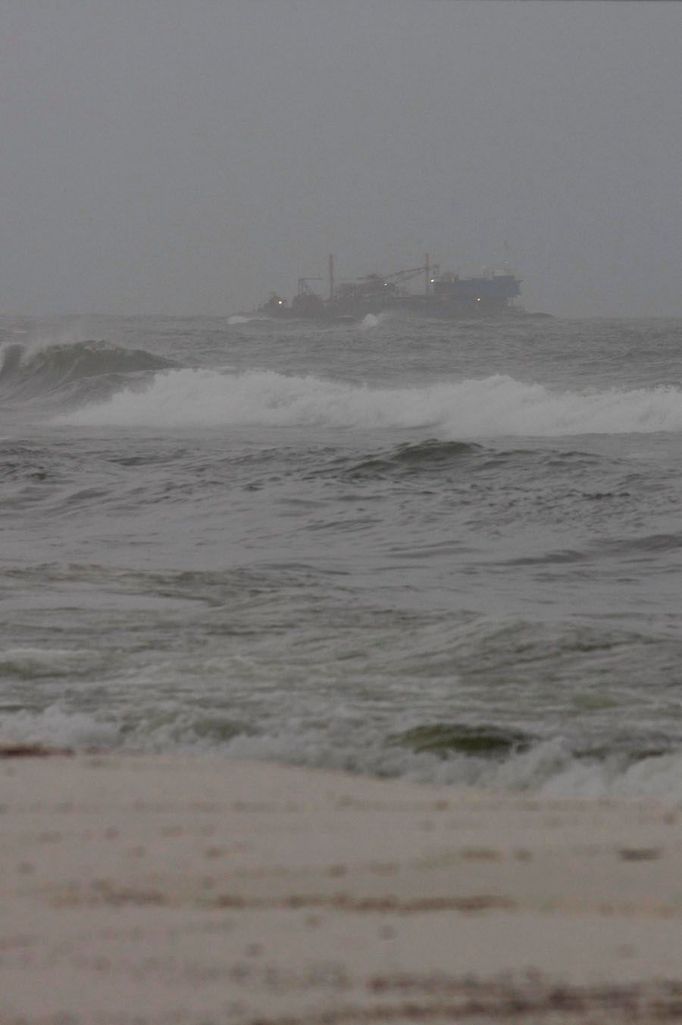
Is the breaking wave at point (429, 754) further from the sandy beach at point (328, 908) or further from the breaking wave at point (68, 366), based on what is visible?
the breaking wave at point (68, 366)

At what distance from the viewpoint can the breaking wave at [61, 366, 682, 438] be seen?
1847 centimetres

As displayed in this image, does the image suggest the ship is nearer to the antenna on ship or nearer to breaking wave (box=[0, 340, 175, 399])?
the antenna on ship

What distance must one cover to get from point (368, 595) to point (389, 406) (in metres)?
13.9

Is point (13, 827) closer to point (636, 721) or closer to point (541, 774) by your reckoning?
point (541, 774)

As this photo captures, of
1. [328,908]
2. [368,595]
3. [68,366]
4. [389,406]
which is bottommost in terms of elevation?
[368,595]

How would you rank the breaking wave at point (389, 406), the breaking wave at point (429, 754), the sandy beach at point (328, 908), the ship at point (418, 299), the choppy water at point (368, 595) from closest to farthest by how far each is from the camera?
the sandy beach at point (328, 908) → the breaking wave at point (429, 754) → the choppy water at point (368, 595) → the breaking wave at point (389, 406) → the ship at point (418, 299)

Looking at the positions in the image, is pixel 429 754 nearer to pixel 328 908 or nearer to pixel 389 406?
pixel 328 908

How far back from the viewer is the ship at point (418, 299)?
75.7 m

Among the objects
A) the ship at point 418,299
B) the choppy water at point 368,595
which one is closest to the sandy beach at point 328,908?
the choppy water at point 368,595

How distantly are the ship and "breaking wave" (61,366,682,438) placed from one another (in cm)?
5131

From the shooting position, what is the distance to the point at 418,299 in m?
75.4

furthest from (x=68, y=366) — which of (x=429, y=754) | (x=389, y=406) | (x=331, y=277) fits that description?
(x=331, y=277)

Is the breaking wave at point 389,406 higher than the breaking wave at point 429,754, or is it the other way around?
the breaking wave at point 389,406

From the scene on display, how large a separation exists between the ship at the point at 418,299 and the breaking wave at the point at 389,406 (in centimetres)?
5131
